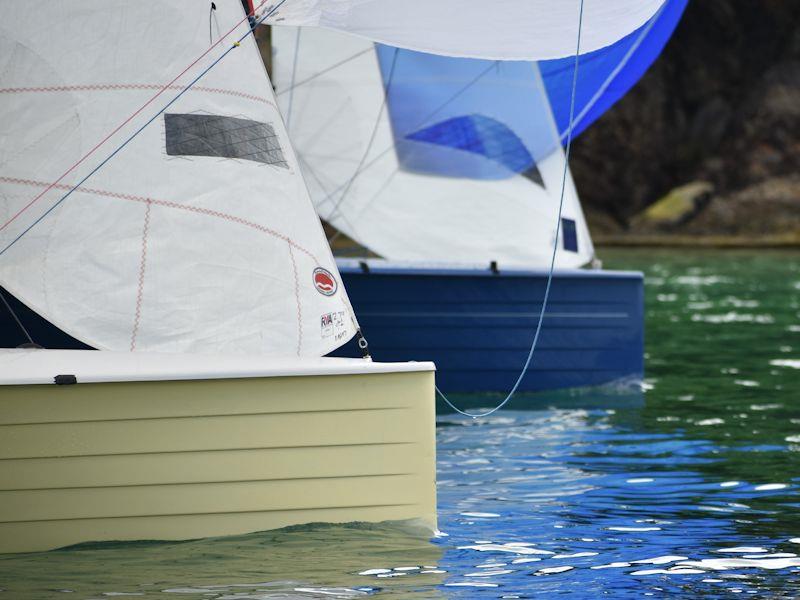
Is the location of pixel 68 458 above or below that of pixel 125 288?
below

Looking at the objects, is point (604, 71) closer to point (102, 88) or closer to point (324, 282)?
point (324, 282)

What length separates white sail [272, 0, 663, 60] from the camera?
20.0 ft

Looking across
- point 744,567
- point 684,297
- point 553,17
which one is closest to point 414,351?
point 553,17

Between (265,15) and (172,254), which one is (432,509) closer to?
(172,254)

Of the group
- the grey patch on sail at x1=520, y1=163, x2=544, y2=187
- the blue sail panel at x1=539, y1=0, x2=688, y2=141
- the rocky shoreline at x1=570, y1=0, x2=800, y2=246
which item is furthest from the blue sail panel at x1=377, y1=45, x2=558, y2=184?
the rocky shoreline at x1=570, y1=0, x2=800, y2=246

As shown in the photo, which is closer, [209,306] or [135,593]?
[135,593]

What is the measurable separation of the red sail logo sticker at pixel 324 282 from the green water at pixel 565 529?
1.09 meters

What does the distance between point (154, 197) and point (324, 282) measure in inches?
30.9

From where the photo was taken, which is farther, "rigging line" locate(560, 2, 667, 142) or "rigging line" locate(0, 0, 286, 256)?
"rigging line" locate(560, 2, 667, 142)

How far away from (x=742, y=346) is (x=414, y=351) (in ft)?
15.2

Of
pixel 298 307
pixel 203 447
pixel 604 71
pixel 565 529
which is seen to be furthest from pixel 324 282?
pixel 604 71

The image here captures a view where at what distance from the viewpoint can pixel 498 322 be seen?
988cm

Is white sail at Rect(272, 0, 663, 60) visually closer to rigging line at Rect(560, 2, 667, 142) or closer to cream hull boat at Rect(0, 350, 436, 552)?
cream hull boat at Rect(0, 350, 436, 552)

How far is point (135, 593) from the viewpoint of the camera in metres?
4.98
